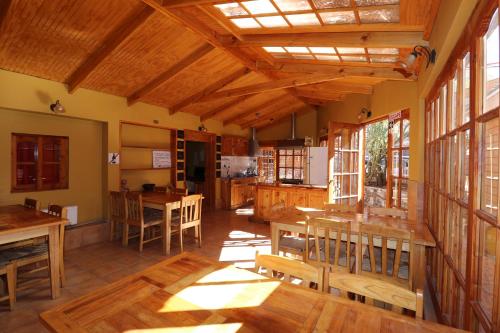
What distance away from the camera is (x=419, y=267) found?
2164 millimetres

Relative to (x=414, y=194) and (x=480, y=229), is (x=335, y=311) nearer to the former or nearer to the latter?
(x=480, y=229)

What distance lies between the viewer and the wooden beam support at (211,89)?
4930mm

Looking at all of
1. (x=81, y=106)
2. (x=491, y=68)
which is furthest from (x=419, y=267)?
(x=81, y=106)

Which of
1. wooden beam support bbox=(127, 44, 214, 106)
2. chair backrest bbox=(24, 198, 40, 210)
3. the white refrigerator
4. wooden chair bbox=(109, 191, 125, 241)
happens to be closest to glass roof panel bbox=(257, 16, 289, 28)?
wooden beam support bbox=(127, 44, 214, 106)

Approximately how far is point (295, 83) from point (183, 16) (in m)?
2.13

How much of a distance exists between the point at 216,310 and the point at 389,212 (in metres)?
2.53

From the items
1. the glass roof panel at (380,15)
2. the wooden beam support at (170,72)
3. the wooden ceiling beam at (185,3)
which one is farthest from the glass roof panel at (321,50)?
the wooden ceiling beam at (185,3)

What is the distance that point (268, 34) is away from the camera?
3156 millimetres

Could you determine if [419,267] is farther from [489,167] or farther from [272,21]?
[272,21]

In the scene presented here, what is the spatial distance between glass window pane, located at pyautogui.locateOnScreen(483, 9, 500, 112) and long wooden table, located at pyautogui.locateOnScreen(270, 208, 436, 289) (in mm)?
1264

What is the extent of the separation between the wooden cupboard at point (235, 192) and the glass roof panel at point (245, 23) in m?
4.45

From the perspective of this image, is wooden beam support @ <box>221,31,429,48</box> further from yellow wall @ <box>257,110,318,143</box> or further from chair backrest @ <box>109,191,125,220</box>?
yellow wall @ <box>257,110,318,143</box>

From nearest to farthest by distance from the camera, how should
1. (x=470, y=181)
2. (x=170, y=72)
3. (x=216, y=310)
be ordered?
(x=216, y=310)
(x=470, y=181)
(x=170, y=72)

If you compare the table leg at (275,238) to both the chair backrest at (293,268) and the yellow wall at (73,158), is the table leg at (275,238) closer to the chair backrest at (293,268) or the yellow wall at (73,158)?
the chair backrest at (293,268)
